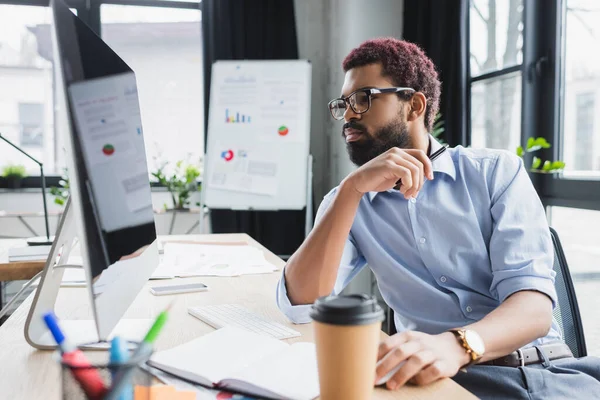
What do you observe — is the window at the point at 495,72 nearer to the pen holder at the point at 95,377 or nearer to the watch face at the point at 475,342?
the watch face at the point at 475,342

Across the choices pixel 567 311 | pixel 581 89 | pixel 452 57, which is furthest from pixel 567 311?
pixel 452 57

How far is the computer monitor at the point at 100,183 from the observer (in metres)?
0.54

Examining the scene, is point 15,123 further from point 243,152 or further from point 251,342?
point 251,342

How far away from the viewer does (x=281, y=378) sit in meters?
0.63

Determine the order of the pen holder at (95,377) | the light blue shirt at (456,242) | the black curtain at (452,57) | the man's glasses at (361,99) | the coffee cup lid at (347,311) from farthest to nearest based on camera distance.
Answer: the black curtain at (452,57) < the man's glasses at (361,99) < the light blue shirt at (456,242) < the coffee cup lid at (347,311) < the pen holder at (95,377)

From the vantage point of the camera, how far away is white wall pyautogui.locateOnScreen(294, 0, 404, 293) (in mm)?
3535

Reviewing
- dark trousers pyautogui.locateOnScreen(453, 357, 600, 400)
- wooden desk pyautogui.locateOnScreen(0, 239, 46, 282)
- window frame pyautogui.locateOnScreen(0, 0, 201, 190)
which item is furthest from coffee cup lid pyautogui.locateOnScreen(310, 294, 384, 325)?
window frame pyautogui.locateOnScreen(0, 0, 201, 190)

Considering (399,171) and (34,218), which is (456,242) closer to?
(399,171)

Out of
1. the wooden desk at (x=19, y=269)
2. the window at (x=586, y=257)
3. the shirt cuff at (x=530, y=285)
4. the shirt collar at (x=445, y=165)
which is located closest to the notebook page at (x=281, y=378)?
the shirt cuff at (x=530, y=285)

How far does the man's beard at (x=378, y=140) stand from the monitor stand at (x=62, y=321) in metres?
0.65

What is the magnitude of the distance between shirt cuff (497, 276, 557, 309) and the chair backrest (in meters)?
0.16

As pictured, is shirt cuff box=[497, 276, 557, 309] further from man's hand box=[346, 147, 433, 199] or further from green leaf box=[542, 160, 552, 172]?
green leaf box=[542, 160, 552, 172]

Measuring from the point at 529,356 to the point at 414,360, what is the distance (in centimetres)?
39

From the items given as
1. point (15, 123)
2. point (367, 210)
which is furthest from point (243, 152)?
point (367, 210)
